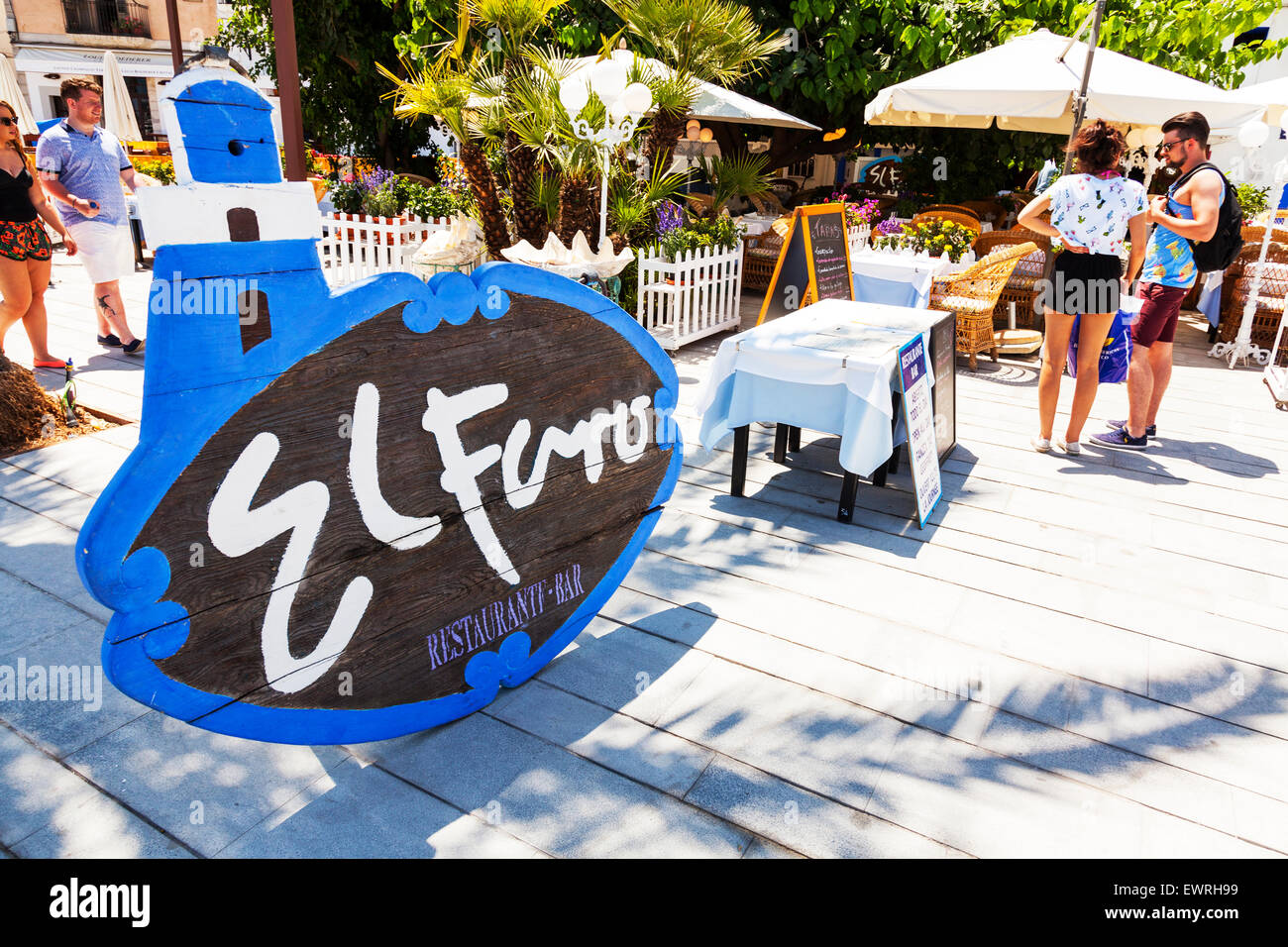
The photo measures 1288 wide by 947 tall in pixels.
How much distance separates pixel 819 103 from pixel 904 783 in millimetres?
13006

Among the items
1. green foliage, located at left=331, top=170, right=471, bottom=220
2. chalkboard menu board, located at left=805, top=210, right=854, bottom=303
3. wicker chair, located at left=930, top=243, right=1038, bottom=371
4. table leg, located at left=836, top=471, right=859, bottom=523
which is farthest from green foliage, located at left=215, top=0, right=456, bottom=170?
table leg, located at left=836, top=471, right=859, bottom=523

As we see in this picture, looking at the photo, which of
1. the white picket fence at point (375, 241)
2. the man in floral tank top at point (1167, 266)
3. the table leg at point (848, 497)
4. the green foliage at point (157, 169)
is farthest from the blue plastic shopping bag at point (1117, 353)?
the green foliage at point (157, 169)

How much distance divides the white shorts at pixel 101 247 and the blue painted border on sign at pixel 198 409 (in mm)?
5857

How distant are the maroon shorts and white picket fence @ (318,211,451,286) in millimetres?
6870

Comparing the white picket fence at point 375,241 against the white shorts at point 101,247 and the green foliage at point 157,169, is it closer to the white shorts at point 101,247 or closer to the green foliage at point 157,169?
the white shorts at point 101,247

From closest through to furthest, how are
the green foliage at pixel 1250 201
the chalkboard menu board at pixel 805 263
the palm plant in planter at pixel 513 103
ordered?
the chalkboard menu board at pixel 805 263 < the palm plant in planter at pixel 513 103 < the green foliage at pixel 1250 201

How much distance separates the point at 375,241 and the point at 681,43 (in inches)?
162

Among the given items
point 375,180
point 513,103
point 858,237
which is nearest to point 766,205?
point 858,237

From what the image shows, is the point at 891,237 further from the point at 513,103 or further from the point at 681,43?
the point at 513,103

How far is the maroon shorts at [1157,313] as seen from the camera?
501 cm

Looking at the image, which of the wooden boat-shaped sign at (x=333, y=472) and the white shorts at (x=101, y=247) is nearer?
the wooden boat-shaped sign at (x=333, y=472)

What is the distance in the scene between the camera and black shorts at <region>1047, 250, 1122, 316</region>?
4.73m

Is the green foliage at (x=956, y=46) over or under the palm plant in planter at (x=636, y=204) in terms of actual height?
over

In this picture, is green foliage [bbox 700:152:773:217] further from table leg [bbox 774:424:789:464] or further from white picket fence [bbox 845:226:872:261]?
table leg [bbox 774:424:789:464]
